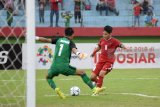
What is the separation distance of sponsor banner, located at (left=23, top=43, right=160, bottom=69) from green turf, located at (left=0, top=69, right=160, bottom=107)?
6.85 feet

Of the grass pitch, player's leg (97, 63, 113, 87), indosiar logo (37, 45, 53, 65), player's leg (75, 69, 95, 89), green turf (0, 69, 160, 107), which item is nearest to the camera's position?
green turf (0, 69, 160, 107)

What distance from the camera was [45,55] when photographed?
20.7 m

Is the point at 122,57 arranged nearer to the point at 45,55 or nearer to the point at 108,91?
the point at 45,55

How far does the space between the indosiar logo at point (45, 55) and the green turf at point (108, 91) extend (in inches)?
80.1

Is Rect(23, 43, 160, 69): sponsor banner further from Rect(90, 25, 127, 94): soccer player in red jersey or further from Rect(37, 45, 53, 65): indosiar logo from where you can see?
Rect(90, 25, 127, 94): soccer player in red jersey

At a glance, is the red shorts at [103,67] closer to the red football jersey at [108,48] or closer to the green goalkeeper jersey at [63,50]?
the red football jersey at [108,48]

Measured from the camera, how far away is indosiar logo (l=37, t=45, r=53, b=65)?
2066 centimetres

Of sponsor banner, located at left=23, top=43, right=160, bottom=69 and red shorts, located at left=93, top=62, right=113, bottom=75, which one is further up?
red shorts, located at left=93, top=62, right=113, bottom=75

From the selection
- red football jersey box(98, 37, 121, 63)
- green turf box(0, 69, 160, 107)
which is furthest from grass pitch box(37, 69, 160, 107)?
red football jersey box(98, 37, 121, 63)

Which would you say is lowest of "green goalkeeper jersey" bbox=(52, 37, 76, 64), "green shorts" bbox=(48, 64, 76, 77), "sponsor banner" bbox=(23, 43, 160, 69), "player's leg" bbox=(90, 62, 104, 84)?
"sponsor banner" bbox=(23, 43, 160, 69)

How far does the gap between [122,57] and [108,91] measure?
26.4 ft

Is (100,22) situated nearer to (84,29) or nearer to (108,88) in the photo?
(84,29)

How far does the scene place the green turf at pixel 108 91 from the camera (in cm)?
1039

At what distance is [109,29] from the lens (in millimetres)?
12422
